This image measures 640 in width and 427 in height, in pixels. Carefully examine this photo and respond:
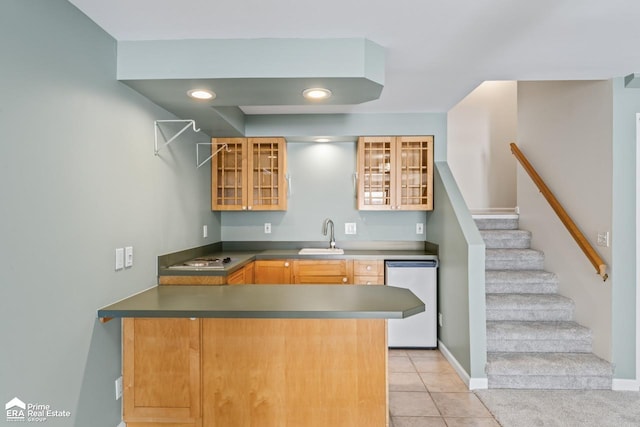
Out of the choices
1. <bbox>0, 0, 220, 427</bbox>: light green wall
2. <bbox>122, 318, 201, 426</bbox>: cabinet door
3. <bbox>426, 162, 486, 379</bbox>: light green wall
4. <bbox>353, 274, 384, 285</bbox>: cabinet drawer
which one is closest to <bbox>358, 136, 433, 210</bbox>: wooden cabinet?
<bbox>426, 162, 486, 379</bbox>: light green wall

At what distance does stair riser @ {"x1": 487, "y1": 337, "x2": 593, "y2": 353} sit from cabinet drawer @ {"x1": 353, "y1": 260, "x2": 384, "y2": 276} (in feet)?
3.75

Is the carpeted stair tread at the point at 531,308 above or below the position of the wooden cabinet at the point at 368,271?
below

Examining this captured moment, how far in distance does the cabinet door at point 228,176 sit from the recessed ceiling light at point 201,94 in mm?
1391

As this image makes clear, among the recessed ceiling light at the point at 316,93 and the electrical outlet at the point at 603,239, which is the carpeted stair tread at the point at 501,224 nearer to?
the electrical outlet at the point at 603,239

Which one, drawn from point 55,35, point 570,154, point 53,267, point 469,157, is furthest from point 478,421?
point 469,157

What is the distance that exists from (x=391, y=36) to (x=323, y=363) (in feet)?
6.17

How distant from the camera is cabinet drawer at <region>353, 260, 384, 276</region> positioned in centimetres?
354

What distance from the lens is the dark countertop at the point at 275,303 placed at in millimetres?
1700

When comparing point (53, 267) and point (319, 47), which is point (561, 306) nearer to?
point (319, 47)

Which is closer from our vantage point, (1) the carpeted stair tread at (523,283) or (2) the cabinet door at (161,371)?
(2) the cabinet door at (161,371)

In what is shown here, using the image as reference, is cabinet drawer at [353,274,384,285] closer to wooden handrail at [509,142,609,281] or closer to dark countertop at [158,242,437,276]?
dark countertop at [158,242,437,276]

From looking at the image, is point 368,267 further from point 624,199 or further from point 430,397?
point 624,199

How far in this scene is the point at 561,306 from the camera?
318 centimetres

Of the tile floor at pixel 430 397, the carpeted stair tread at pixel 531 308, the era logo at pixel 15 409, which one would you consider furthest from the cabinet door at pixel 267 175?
the era logo at pixel 15 409
